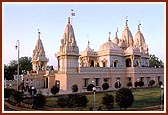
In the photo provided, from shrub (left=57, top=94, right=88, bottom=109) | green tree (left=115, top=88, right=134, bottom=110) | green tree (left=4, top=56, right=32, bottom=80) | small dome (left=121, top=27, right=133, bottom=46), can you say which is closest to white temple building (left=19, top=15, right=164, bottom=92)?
small dome (left=121, top=27, right=133, bottom=46)

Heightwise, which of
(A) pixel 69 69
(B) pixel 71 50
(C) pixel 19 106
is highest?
(B) pixel 71 50

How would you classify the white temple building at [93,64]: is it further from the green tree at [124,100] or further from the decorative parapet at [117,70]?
the green tree at [124,100]

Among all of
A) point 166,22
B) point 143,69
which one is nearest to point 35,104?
point 166,22

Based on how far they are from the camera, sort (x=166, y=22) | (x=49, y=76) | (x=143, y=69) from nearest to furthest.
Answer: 1. (x=166, y=22)
2. (x=49, y=76)
3. (x=143, y=69)

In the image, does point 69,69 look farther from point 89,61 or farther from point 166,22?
point 166,22

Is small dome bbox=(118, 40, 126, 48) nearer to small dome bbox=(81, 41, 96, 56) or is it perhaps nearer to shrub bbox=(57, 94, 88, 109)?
small dome bbox=(81, 41, 96, 56)

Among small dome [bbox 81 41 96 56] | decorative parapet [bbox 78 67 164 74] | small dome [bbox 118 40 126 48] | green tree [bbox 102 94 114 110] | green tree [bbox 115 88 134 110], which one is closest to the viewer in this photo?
green tree [bbox 115 88 134 110]

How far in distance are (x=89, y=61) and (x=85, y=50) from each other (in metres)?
1.58

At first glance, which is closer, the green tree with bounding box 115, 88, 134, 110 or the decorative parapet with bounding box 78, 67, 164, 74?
the green tree with bounding box 115, 88, 134, 110

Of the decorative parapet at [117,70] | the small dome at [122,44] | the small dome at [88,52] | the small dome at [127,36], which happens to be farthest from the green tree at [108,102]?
the small dome at [127,36]

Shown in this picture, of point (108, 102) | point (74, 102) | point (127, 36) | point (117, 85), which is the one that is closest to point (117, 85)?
point (117, 85)

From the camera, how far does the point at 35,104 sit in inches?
645

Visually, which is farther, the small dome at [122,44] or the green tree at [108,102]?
the small dome at [122,44]

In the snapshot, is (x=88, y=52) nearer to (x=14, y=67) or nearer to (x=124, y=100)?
(x=14, y=67)
